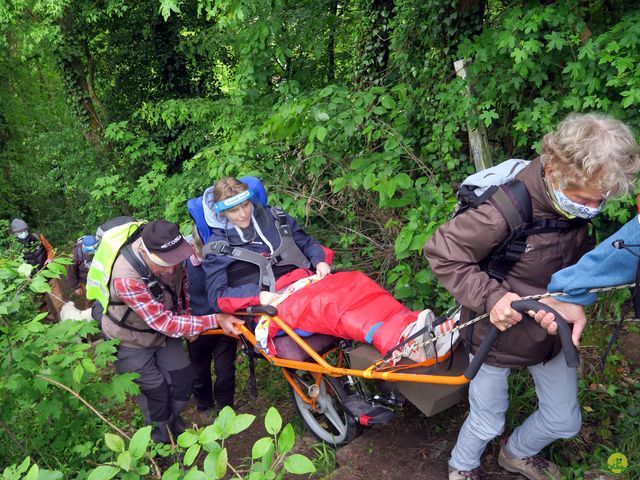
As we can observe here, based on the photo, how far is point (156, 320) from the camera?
3.52 metres

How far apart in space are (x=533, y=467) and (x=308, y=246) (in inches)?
80.2

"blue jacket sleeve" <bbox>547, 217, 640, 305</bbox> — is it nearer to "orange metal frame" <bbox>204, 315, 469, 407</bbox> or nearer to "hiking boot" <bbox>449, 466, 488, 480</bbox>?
"orange metal frame" <bbox>204, 315, 469, 407</bbox>

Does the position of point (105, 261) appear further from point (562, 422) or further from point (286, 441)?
point (562, 422)

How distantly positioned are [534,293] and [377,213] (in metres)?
2.72

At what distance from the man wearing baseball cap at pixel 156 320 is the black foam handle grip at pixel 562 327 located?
2058mm

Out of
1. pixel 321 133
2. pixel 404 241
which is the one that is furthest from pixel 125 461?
pixel 321 133

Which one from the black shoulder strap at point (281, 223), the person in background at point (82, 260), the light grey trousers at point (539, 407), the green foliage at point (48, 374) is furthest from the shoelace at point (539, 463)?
the person in background at point (82, 260)

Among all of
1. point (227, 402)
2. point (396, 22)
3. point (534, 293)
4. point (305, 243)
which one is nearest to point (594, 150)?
point (534, 293)

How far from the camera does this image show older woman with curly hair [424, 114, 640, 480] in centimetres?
200

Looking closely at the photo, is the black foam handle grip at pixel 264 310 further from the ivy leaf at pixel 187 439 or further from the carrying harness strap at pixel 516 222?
the ivy leaf at pixel 187 439

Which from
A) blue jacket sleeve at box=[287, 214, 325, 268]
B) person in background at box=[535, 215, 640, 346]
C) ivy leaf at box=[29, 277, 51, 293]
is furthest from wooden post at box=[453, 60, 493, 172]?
ivy leaf at box=[29, 277, 51, 293]

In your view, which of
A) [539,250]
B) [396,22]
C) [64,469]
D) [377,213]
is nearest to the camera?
[539,250]

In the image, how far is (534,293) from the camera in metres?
2.38

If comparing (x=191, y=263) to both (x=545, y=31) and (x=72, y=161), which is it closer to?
(x=545, y=31)
